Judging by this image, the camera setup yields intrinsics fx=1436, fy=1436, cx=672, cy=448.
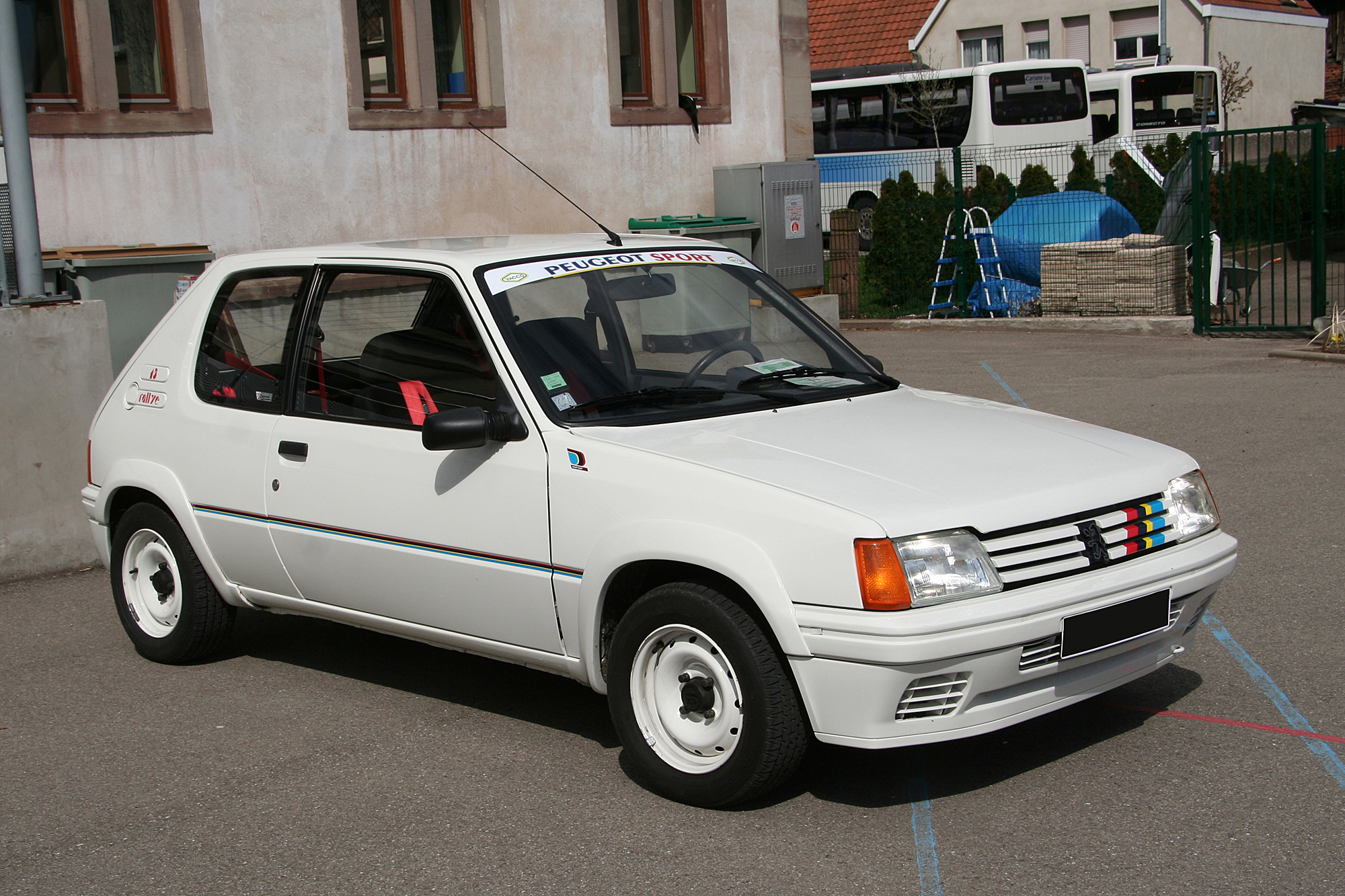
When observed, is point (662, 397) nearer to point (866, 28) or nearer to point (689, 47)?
point (689, 47)

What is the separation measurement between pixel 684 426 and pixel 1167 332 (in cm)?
1297

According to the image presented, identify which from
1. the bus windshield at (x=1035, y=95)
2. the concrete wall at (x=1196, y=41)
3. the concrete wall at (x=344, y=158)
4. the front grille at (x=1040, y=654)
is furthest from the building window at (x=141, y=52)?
the concrete wall at (x=1196, y=41)

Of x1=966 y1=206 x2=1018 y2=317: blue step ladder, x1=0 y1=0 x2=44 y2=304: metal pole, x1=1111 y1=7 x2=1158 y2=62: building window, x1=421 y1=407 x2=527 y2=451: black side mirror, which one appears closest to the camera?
→ x1=421 y1=407 x2=527 y2=451: black side mirror

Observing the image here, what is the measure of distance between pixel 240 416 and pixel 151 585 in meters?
1.02

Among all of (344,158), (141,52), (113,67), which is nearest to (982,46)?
(344,158)

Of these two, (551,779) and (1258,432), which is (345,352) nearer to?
(551,779)

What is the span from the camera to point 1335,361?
1309 cm

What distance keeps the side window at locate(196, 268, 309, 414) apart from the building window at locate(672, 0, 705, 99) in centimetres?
1074

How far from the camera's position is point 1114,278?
16656 mm

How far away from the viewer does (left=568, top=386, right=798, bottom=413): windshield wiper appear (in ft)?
15.1

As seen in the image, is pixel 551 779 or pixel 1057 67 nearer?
pixel 551 779

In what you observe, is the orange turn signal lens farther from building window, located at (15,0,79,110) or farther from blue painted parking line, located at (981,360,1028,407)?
building window, located at (15,0,79,110)

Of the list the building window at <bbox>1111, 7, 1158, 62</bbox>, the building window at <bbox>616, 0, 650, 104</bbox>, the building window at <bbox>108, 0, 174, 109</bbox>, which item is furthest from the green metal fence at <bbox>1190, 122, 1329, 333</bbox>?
the building window at <bbox>1111, 7, 1158, 62</bbox>

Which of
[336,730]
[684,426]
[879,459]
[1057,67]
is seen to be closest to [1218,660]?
[879,459]
